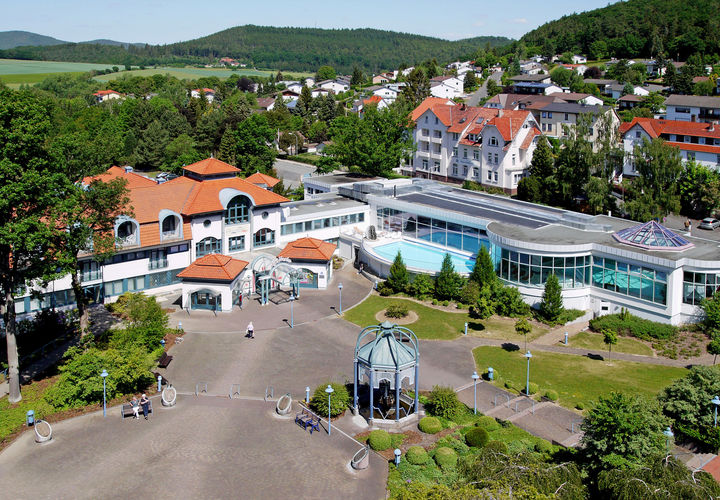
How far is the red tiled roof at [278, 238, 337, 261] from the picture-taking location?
173ft

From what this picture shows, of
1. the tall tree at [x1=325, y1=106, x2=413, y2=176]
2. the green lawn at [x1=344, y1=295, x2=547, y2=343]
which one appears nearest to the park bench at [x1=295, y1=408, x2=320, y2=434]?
the green lawn at [x1=344, y1=295, x2=547, y2=343]

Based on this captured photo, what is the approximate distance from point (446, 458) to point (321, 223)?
34.5 metres

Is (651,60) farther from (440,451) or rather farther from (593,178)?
(440,451)

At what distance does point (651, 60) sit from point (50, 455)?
163 m

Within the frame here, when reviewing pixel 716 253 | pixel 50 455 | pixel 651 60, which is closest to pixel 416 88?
pixel 651 60

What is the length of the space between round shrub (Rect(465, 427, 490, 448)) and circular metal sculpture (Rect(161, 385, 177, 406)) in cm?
1477

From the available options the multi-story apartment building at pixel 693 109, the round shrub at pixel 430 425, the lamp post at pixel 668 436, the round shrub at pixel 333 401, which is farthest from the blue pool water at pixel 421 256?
the multi-story apartment building at pixel 693 109

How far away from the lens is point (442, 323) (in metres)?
45.5

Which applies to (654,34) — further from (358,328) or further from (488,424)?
(488,424)

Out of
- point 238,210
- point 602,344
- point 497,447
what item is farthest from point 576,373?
point 238,210

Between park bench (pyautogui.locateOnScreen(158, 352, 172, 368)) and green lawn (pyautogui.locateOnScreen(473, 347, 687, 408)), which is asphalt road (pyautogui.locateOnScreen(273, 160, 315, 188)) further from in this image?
green lawn (pyautogui.locateOnScreen(473, 347, 687, 408))

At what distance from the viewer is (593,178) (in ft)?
217

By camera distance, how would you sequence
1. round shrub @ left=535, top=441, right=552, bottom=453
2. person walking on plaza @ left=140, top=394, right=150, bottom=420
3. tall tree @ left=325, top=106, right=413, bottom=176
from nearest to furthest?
1. round shrub @ left=535, top=441, right=552, bottom=453
2. person walking on plaza @ left=140, top=394, right=150, bottom=420
3. tall tree @ left=325, top=106, right=413, bottom=176

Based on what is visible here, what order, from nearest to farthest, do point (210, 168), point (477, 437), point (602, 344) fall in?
point (477, 437) → point (602, 344) → point (210, 168)
